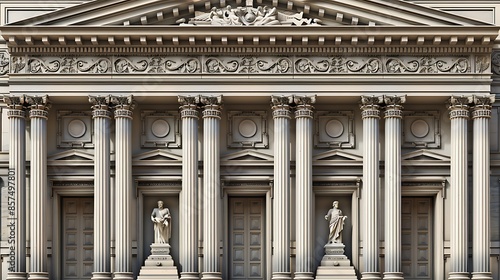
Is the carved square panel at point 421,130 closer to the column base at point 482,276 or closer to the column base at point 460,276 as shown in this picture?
the column base at point 460,276

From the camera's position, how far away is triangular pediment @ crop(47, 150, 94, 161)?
4128 centimetres

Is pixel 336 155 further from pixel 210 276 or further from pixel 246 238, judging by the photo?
pixel 210 276

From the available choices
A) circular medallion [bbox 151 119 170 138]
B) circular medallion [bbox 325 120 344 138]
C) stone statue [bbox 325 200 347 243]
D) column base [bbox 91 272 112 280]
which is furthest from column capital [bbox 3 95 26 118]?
stone statue [bbox 325 200 347 243]

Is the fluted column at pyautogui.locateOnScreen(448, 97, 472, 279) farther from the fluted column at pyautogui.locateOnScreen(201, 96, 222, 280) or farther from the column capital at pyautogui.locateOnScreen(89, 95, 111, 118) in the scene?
the column capital at pyautogui.locateOnScreen(89, 95, 111, 118)

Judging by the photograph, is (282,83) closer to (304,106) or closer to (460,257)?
(304,106)

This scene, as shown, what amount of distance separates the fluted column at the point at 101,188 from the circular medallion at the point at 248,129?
471 centimetres

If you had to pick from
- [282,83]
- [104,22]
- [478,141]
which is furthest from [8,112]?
[478,141]

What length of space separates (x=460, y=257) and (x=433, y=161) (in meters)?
3.54

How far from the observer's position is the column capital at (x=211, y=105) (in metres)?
40.5

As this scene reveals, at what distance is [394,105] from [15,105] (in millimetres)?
13142

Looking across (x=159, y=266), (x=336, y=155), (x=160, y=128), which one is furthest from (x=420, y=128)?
(x=159, y=266)

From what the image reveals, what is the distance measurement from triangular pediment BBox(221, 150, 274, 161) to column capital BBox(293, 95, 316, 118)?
192 cm

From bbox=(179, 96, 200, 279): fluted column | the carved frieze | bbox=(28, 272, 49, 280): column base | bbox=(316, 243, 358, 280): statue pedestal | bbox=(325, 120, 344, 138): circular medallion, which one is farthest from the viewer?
bbox=(325, 120, 344, 138): circular medallion

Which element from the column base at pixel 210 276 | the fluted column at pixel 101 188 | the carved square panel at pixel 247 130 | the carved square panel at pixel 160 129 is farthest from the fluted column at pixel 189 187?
the fluted column at pixel 101 188
